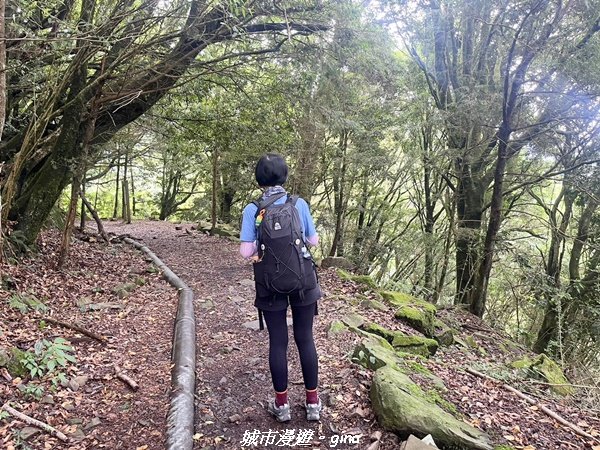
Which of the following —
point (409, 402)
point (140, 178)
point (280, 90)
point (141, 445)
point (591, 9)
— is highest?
point (591, 9)

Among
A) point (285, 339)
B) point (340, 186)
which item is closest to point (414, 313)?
point (285, 339)

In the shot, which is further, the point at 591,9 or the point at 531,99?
the point at 531,99

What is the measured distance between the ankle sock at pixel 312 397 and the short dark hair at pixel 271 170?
167 cm

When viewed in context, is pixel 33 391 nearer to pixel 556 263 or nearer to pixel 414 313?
pixel 414 313

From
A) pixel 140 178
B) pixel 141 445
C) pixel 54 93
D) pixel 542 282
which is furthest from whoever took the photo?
pixel 140 178

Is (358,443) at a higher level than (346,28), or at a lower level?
lower

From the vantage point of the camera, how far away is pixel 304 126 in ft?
34.2

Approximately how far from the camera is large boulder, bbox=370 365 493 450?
2.99 metres

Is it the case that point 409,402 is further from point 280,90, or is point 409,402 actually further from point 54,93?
point 280,90

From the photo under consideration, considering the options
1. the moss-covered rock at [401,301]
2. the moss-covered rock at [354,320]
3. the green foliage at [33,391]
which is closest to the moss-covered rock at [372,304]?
the moss-covered rock at [401,301]

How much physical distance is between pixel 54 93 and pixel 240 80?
156 inches

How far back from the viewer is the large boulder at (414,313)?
671 cm

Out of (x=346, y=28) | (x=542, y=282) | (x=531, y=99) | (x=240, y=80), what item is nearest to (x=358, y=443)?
(x=346, y=28)

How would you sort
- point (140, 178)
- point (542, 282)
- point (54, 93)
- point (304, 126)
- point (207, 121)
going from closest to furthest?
1. point (54, 93)
2. point (542, 282)
3. point (304, 126)
4. point (207, 121)
5. point (140, 178)
